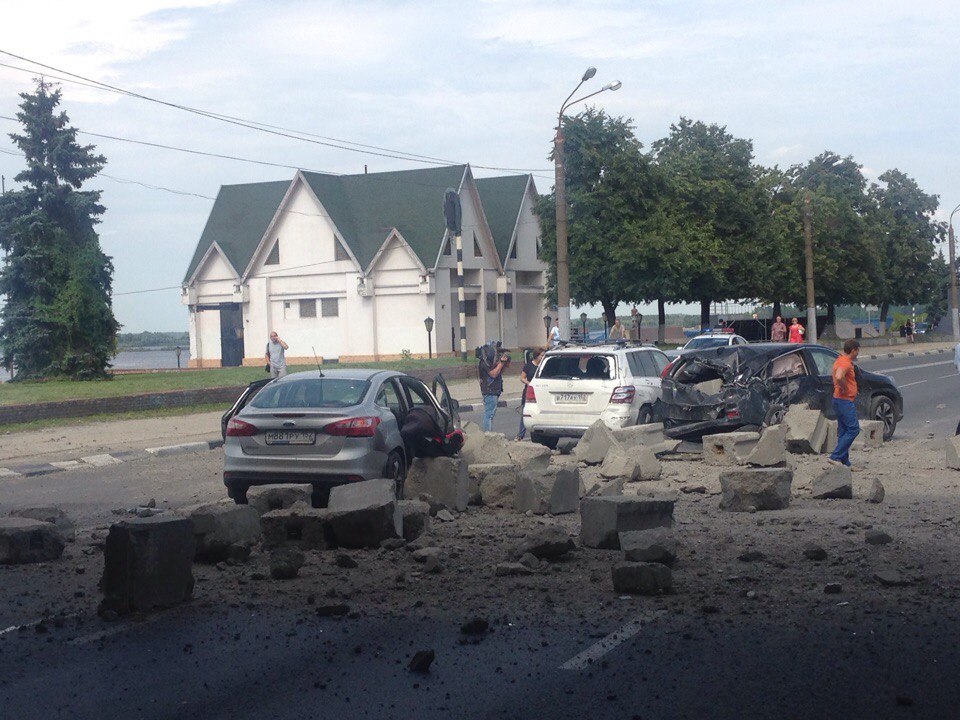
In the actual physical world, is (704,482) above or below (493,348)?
below

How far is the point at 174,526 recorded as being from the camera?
7.46 meters

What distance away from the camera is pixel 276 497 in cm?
1005

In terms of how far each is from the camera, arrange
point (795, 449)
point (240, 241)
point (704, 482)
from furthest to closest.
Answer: point (240, 241), point (795, 449), point (704, 482)

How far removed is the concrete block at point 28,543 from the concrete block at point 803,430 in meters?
9.35

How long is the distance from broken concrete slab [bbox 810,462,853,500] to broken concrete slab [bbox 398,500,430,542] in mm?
4337

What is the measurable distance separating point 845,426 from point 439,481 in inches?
202

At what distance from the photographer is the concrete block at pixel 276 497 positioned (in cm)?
1004

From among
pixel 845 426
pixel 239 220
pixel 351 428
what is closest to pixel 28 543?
pixel 351 428

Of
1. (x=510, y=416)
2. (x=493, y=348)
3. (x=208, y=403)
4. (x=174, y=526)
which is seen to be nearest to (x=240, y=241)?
(x=208, y=403)

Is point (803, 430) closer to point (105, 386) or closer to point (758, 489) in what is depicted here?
point (758, 489)

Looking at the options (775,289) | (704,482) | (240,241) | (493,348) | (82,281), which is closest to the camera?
(704,482)

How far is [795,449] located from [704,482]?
7.64 ft

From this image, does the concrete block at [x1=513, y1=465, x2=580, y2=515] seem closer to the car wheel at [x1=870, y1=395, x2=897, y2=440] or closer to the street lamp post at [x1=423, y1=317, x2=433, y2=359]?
the car wheel at [x1=870, y1=395, x2=897, y2=440]

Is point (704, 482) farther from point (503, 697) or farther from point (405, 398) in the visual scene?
point (503, 697)
